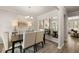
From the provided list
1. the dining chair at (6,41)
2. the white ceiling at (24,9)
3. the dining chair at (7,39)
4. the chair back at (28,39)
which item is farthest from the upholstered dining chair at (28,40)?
the white ceiling at (24,9)

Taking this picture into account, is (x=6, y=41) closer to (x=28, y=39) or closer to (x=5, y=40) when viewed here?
(x=5, y=40)

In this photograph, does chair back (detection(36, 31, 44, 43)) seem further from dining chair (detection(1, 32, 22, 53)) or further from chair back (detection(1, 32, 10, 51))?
chair back (detection(1, 32, 10, 51))

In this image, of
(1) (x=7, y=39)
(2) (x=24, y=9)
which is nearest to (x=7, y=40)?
(1) (x=7, y=39)

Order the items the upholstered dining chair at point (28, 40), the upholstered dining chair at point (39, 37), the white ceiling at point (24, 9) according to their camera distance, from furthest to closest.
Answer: the upholstered dining chair at point (39, 37) → the upholstered dining chair at point (28, 40) → the white ceiling at point (24, 9)

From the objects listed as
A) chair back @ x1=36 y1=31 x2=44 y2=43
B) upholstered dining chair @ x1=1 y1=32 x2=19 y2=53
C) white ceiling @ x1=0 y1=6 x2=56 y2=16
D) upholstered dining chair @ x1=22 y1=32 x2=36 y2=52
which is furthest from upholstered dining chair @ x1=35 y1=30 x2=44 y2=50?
upholstered dining chair @ x1=1 y1=32 x2=19 y2=53

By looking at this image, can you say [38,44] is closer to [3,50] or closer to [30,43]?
[30,43]

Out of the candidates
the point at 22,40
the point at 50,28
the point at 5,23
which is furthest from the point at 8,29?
the point at 50,28

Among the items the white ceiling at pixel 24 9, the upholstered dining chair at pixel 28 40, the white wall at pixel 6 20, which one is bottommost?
the upholstered dining chair at pixel 28 40

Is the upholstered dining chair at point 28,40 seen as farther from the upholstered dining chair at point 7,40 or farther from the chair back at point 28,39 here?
the upholstered dining chair at point 7,40

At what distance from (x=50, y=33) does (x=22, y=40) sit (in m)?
0.92

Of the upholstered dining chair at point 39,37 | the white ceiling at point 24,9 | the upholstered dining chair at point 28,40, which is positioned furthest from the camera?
the upholstered dining chair at point 39,37

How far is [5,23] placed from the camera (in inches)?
74.5

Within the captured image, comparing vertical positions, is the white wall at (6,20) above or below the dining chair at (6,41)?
above

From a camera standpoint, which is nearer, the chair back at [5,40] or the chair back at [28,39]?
the chair back at [5,40]
